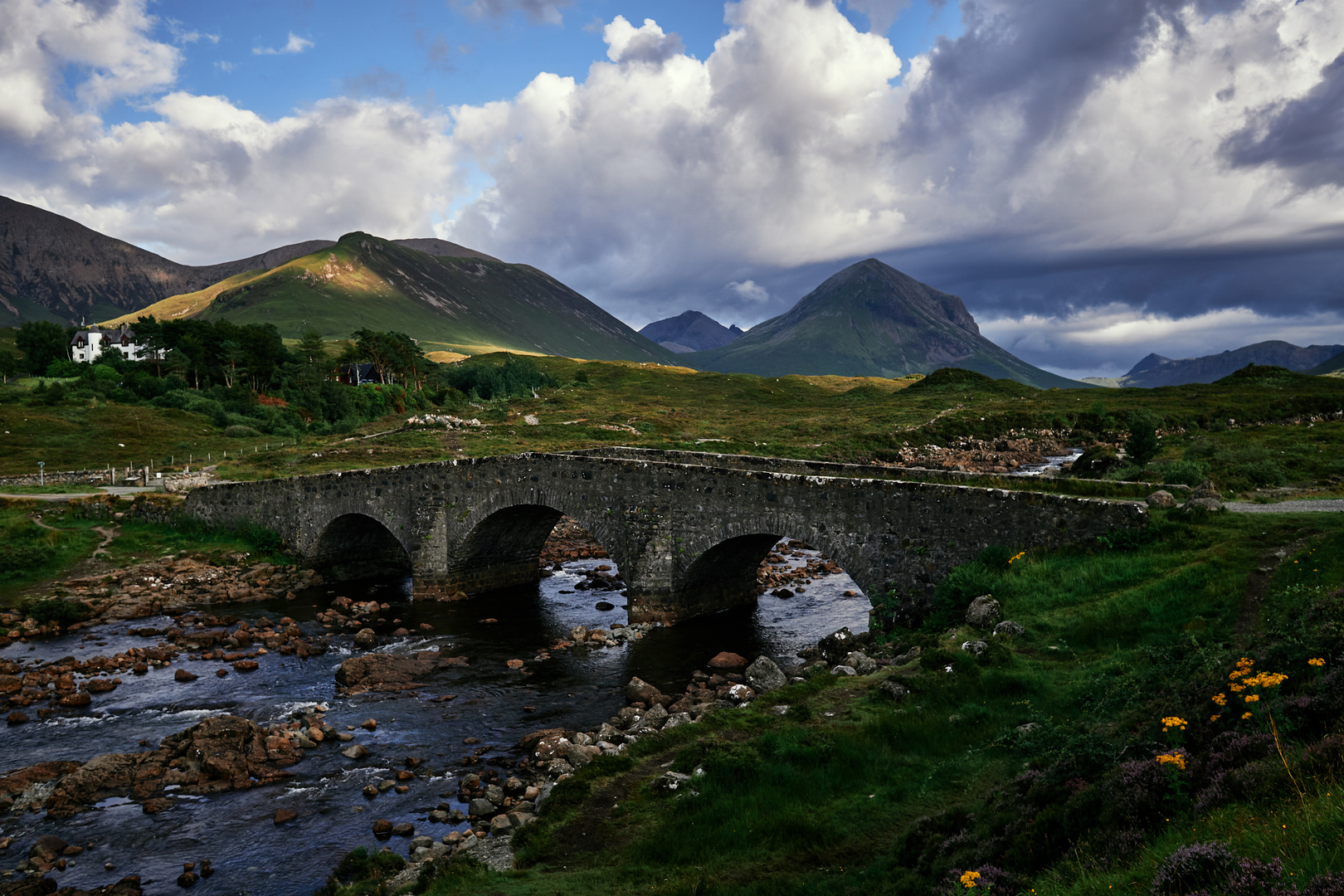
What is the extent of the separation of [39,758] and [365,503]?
1877 centimetres

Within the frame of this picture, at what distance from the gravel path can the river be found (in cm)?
1332

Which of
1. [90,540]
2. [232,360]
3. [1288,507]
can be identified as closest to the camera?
[1288,507]

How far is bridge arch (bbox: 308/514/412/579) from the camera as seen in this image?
4003 cm

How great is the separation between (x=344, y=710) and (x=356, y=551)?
68.7ft

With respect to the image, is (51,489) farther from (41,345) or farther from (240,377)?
(41,345)

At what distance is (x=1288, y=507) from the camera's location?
1819cm

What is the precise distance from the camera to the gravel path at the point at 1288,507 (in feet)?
56.8

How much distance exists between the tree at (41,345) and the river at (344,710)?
118 meters

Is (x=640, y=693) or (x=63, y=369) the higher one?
(x=63, y=369)

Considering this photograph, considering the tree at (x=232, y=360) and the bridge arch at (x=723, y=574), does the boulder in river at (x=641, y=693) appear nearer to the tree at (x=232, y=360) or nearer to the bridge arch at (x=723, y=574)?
the bridge arch at (x=723, y=574)

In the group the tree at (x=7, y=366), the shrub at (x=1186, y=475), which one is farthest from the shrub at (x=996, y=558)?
the tree at (x=7, y=366)

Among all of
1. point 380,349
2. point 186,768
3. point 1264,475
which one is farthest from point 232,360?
point 1264,475

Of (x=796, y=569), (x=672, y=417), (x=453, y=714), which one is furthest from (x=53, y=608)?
(x=672, y=417)

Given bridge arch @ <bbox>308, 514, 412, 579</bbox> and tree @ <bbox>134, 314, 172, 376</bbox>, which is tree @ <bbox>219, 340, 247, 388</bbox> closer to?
tree @ <bbox>134, 314, 172, 376</bbox>
